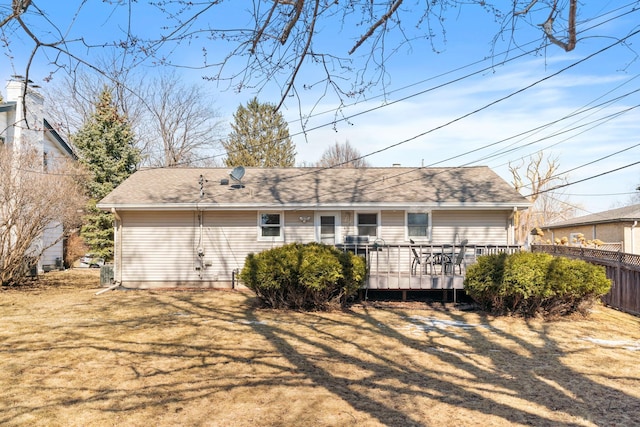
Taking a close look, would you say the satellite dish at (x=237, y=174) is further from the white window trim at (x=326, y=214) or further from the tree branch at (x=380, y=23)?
the tree branch at (x=380, y=23)

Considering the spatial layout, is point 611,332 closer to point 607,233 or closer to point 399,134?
point 399,134

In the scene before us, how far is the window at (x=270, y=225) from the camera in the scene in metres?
14.0

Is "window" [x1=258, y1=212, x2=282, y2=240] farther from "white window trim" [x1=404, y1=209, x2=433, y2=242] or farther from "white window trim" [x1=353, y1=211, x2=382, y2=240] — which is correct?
"white window trim" [x1=404, y1=209, x2=433, y2=242]

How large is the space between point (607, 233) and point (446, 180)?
540 inches

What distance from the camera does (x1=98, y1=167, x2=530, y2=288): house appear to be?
44.3ft

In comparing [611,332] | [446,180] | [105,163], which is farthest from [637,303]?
[105,163]

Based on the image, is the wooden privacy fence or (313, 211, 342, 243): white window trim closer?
the wooden privacy fence

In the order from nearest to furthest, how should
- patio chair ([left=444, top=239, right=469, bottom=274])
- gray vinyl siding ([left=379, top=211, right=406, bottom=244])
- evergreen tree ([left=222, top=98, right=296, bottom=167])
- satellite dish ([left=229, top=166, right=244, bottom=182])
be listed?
patio chair ([left=444, top=239, right=469, bottom=274]) < gray vinyl siding ([left=379, top=211, right=406, bottom=244]) < satellite dish ([left=229, top=166, right=244, bottom=182]) < evergreen tree ([left=222, top=98, right=296, bottom=167])

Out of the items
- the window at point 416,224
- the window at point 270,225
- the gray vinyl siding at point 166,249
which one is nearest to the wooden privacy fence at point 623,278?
the window at point 416,224

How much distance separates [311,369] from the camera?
19.1ft

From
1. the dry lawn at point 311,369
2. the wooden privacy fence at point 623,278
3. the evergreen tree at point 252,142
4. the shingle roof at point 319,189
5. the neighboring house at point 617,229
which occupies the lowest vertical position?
the dry lawn at point 311,369

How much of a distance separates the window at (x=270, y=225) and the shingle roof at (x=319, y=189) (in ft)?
1.78

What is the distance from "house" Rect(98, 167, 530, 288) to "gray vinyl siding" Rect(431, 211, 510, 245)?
3cm

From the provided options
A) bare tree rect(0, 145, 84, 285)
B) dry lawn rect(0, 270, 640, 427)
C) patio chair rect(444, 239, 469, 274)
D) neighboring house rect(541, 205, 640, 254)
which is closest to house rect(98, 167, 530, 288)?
bare tree rect(0, 145, 84, 285)
